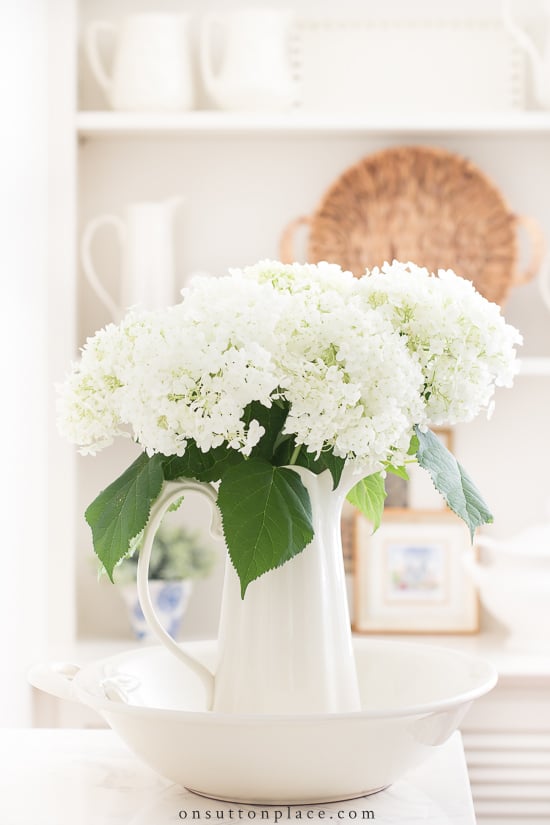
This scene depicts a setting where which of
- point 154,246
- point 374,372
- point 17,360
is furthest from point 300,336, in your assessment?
point 154,246

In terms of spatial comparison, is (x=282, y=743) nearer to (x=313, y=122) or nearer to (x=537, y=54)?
(x=313, y=122)

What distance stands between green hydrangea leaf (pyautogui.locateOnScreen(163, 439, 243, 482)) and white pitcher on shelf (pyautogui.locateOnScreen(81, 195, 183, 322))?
1174 mm

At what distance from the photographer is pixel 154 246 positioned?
6.63ft

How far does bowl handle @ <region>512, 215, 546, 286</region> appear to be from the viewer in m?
2.02

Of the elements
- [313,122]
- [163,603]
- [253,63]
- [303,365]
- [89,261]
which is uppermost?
[253,63]

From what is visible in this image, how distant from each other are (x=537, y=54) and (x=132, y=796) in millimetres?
1727

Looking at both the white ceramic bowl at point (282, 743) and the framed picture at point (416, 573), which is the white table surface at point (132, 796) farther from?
the framed picture at point (416, 573)

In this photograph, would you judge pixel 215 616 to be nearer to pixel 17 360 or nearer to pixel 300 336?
pixel 17 360

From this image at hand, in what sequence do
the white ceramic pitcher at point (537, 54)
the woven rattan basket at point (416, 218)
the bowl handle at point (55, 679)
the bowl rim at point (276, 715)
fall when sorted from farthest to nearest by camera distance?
the woven rattan basket at point (416, 218) < the white ceramic pitcher at point (537, 54) < the bowl handle at point (55, 679) < the bowl rim at point (276, 715)

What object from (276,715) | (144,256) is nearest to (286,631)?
(276,715)

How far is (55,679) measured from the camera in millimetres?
939

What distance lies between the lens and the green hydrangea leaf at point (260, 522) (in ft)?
2.57

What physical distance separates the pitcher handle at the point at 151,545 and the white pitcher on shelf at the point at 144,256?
1.16m

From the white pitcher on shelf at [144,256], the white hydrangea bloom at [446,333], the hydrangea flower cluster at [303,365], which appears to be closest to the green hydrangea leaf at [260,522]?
the hydrangea flower cluster at [303,365]
